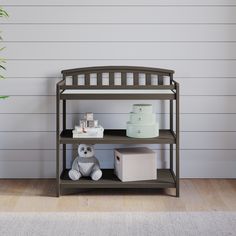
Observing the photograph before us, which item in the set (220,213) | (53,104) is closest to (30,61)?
(53,104)

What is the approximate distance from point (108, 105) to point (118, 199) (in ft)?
2.39

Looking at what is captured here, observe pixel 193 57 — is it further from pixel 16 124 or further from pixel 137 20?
pixel 16 124

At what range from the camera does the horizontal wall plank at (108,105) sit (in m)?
3.28

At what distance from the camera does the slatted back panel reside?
3139mm

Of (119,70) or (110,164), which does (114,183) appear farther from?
(119,70)

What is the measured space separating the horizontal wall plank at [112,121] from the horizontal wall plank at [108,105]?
0.04 m

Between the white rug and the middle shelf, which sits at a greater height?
the middle shelf

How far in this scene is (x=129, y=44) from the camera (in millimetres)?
3238

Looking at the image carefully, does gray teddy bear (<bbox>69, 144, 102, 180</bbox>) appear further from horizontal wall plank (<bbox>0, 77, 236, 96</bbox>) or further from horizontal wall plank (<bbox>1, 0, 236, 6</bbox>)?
horizontal wall plank (<bbox>1, 0, 236, 6</bbox>)

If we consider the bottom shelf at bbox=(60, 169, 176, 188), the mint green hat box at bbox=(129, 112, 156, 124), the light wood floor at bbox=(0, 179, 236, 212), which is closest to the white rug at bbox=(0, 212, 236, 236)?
the light wood floor at bbox=(0, 179, 236, 212)

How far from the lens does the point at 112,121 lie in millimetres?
3301

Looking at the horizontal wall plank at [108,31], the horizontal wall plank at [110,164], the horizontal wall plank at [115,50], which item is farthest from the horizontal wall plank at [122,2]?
the horizontal wall plank at [110,164]

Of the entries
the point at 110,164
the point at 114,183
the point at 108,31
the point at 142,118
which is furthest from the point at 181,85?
the point at 114,183

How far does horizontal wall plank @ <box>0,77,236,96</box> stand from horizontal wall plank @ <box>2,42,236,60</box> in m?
0.16
